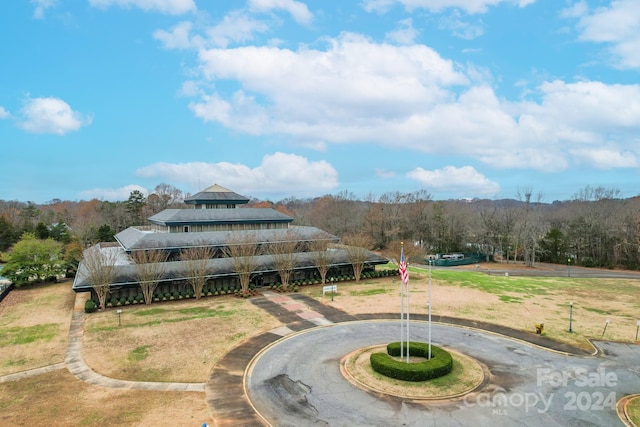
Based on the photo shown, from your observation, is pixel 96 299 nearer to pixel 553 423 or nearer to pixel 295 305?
pixel 295 305

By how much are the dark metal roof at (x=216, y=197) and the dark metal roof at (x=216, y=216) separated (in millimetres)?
2469

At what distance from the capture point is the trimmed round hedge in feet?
70.3

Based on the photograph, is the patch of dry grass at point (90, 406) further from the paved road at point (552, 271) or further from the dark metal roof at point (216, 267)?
the paved road at point (552, 271)

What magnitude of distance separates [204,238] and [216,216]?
21.7ft

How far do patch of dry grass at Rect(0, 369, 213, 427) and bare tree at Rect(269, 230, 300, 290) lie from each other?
81.4 feet

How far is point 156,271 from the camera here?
128 feet

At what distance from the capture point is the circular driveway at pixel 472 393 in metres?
17.9

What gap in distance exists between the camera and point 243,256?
4372cm

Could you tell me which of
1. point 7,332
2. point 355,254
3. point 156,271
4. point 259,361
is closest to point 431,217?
point 355,254

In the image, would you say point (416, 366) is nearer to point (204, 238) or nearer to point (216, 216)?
point (204, 238)

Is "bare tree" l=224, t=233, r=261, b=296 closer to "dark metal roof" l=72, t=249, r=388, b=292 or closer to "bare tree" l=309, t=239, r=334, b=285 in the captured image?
"dark metal roof" l=72, t=249, r=388, b=292

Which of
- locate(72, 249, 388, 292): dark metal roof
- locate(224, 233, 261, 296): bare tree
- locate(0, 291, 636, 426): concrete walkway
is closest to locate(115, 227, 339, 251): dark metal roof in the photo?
locate(224, 233, 261, 296): bare tree

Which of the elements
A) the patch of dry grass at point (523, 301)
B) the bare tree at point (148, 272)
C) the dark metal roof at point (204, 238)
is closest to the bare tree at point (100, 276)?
the bare tree at point (148, 272)

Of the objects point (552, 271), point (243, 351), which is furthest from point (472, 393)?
point (552, 271)
